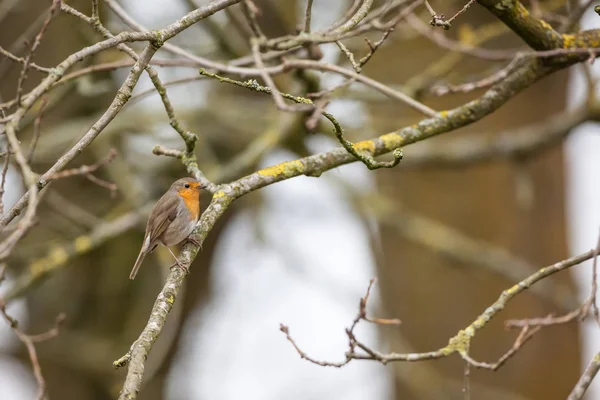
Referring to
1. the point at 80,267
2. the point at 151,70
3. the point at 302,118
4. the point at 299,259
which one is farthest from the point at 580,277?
the point at 151,70

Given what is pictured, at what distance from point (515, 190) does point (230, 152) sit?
8.33 feet

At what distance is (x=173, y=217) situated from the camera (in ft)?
11.9

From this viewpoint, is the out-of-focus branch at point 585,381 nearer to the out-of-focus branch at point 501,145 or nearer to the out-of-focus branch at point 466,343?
the out-of-focus branch at point 466,343

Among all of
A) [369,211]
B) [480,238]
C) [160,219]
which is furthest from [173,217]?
[480,238]

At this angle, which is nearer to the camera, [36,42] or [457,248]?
[36,42]

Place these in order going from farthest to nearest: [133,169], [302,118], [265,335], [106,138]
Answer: [265,335], [133,169], [106,138], [302,118]

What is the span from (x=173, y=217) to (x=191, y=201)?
216 millimetres

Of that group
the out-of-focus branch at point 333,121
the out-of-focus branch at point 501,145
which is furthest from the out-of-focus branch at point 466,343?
the out-of-focus branch at point 501,145

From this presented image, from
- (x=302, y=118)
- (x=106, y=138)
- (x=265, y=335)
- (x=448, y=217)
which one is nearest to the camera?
(x=302, y=118)

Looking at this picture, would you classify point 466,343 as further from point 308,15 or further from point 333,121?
point 308,15

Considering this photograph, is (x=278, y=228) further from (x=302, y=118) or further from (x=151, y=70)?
(x=151, y=70)

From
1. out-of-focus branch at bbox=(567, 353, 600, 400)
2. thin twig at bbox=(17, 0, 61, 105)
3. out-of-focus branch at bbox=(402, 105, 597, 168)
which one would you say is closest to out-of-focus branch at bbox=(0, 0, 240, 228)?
thin twig at bbox=(17, 0, 61, 105)

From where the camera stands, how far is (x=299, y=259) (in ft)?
21.0

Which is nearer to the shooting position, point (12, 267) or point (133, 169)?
point (12, 267)
